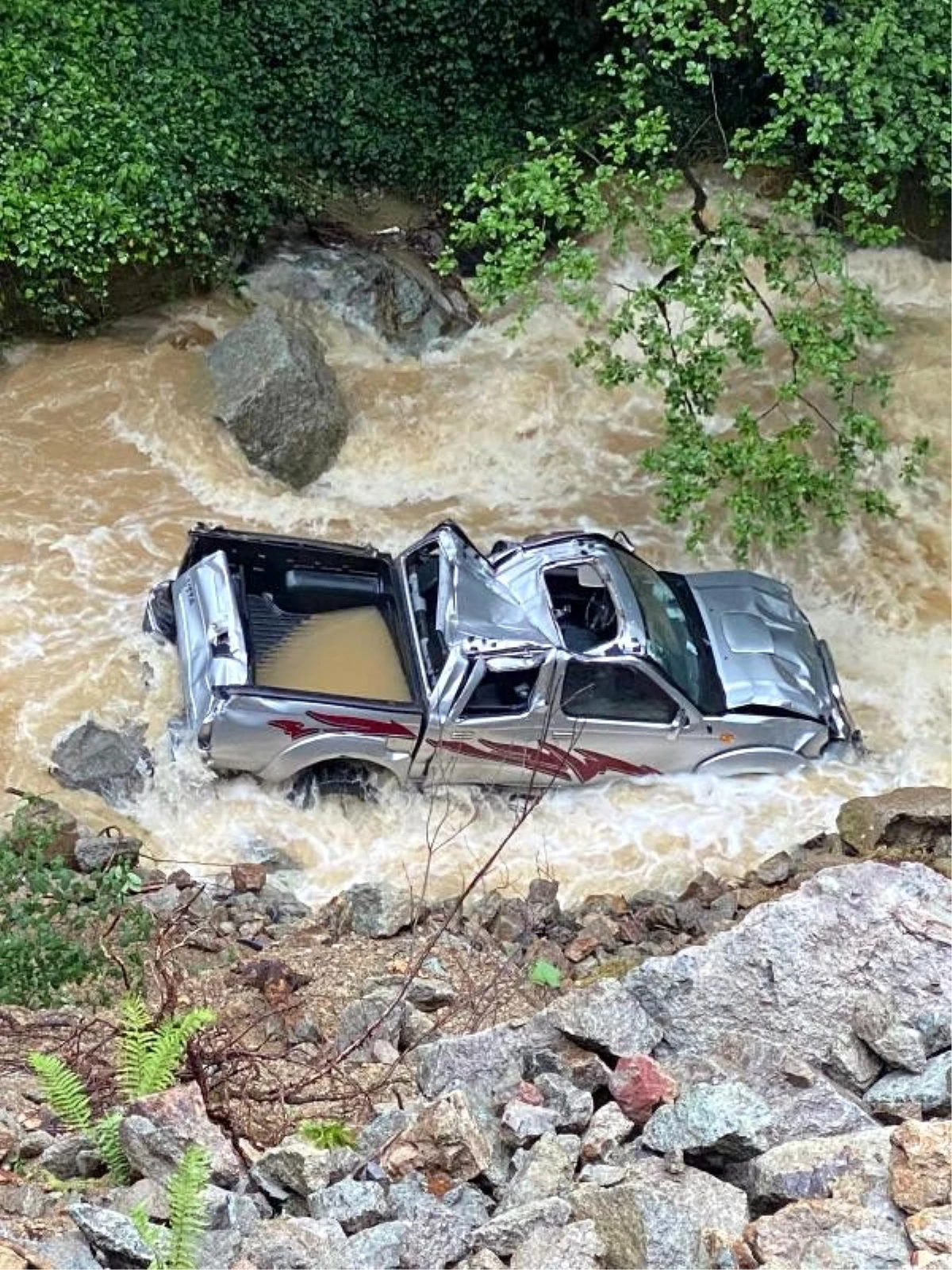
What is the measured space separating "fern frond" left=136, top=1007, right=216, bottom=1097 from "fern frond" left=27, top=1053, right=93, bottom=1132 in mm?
209

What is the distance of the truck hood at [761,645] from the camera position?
29.8ft

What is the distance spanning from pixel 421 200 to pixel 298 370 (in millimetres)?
3786

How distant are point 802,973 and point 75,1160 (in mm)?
3068

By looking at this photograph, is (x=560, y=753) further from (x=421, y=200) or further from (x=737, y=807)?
(x=421, y=200)

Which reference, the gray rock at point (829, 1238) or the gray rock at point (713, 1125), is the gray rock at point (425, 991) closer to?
the gray rock at point (713, 1125)

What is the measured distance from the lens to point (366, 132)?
45.8 ft

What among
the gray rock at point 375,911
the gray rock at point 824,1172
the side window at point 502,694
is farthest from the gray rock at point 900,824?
the gray rock at point 824,1172

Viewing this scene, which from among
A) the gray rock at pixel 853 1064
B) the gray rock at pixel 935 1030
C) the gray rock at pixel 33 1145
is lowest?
the gray rock at pixel 853 1064

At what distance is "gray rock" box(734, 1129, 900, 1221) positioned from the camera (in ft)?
14.1

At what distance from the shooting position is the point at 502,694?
850cm

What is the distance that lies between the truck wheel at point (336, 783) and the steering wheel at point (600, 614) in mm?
1741

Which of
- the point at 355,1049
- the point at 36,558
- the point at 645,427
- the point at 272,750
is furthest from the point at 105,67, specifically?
the point at 355,1049

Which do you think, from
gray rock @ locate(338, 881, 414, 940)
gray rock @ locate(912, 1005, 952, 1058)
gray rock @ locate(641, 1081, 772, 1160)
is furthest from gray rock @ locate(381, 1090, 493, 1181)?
gray rock @ locate(338, 881, 414, 940)

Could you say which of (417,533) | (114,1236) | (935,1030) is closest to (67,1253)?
(114,1236)
